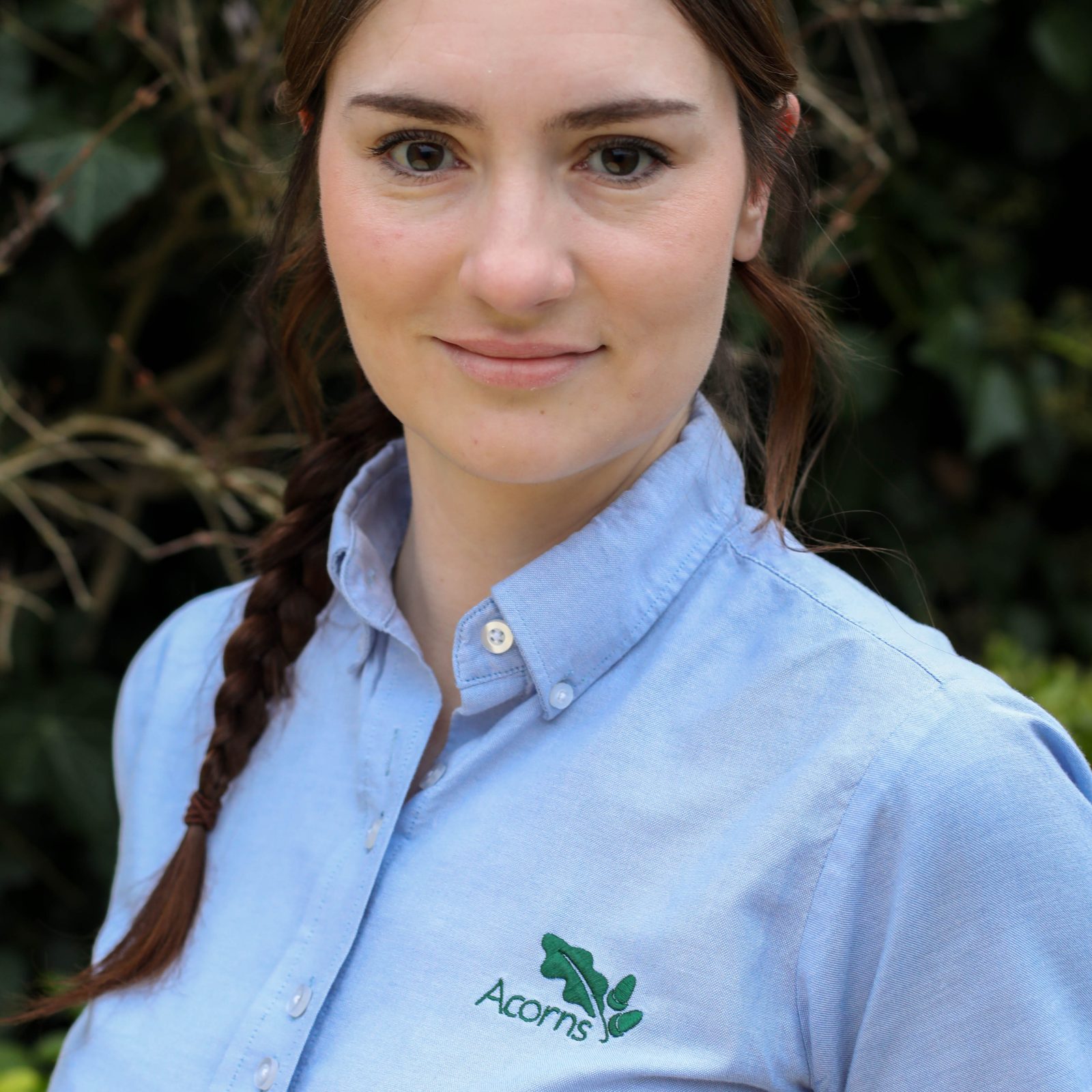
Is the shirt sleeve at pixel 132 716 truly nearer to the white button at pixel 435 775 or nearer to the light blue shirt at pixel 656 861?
the light blue shirt at pixel 656 861

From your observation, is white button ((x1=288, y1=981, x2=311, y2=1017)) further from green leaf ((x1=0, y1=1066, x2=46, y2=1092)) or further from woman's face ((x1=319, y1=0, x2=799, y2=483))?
green leaf ((x1=0, y1=1066, x2=46, y2=1092))

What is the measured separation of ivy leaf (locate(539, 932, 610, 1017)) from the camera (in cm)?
103

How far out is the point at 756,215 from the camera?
1.19 meters

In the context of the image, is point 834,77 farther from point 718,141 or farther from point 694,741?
point 694,741

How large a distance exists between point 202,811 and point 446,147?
703 millimetres

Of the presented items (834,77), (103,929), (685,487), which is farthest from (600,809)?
(834,77)

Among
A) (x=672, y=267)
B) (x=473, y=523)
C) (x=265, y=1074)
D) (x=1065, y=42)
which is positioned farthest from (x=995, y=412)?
(x=265, y=1074)

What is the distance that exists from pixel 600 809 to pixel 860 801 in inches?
8.3

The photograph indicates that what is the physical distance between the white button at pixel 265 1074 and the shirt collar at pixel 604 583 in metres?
0.34

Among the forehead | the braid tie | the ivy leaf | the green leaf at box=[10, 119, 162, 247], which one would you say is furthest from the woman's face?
Answer: the green leaf at box=[10, 119, 162, 247]

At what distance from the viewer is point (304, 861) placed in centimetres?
125

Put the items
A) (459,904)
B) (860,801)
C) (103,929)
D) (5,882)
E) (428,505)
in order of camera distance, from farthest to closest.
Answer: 1. (5,882)
2. (103,929)
3. (428,505)
4. (459,904)
5. (860,801)

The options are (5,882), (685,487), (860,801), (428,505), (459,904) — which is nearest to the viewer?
(860,801)

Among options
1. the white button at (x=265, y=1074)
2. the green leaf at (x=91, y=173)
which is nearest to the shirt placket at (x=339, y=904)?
the white button at (x=265, y=1074)
